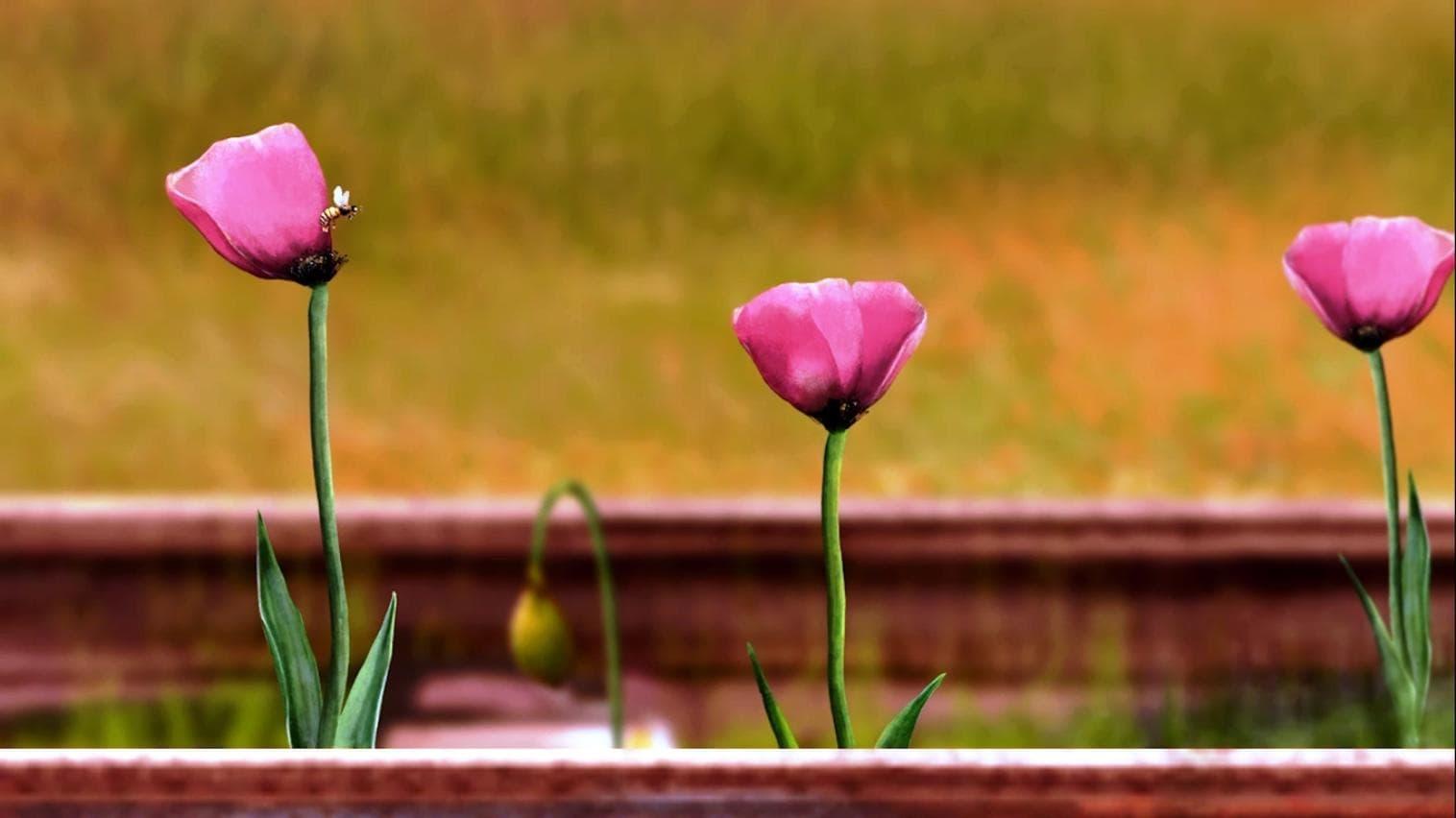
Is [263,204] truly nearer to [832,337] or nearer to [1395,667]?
[832,337]

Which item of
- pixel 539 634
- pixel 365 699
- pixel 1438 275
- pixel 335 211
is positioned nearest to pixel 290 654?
pixel 365 699

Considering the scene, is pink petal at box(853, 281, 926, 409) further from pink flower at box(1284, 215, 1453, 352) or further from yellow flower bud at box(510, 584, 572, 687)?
yellow flower bud at box(510, 584, 572, 687)

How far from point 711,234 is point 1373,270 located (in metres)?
1.08

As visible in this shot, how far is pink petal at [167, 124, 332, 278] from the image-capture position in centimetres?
41

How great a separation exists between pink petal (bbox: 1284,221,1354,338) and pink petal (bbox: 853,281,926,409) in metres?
0.17

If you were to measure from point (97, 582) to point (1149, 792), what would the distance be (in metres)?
0.71

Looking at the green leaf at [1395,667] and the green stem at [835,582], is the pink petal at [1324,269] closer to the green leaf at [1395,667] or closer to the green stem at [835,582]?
the green leaf at [1395,667]

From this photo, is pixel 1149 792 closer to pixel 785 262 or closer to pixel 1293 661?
pixel 1293 661

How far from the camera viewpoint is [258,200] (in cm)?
41

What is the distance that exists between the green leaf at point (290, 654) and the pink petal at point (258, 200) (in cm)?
8

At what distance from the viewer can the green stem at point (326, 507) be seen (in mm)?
416

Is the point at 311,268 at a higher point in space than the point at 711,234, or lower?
lower

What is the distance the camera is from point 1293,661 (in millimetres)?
865

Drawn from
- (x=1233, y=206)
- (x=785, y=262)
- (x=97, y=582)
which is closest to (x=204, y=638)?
(x=97, y=582)
